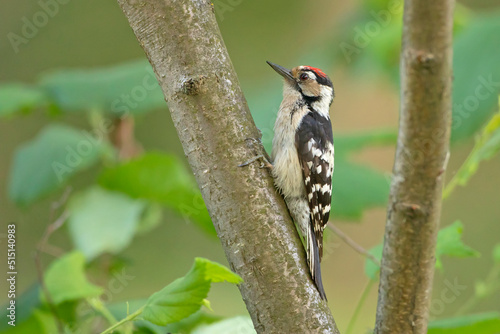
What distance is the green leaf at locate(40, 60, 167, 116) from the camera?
6.82 ft

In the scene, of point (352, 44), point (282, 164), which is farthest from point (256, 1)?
point (282, 164)

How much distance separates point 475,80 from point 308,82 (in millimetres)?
983

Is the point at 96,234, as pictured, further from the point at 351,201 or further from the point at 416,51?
the point at 416,51

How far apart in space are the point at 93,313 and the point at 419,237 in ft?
2.59

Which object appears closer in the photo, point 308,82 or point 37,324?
point 37,324

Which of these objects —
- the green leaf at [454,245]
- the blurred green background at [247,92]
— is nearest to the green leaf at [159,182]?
the green leaf at [454,245]

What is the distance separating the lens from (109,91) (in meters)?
2.14

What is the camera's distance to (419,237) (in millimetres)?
991

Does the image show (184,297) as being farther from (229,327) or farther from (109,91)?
(109,91)

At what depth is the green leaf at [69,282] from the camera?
53.5 inches

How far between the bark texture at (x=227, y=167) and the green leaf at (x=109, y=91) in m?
0.77

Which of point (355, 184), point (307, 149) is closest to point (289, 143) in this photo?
point (307, 149)

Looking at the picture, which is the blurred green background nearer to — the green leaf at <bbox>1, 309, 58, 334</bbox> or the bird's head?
the bird's head

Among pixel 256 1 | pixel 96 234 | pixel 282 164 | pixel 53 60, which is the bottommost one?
pixel 96 234
